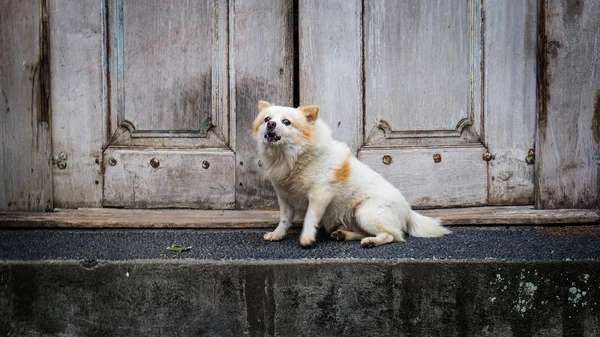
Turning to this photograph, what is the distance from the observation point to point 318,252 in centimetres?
269

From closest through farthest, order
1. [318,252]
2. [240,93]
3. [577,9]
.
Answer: [318,252] → [577,9] → [240,93]

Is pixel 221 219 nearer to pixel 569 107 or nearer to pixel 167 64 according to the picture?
pixel 167 64

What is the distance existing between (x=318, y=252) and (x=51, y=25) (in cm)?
193

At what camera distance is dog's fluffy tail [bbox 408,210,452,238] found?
3.04 metres

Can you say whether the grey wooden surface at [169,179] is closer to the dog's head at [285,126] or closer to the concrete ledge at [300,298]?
the dog's head at [285,126]

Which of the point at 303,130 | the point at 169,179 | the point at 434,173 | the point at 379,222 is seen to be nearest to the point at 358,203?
the point at 379,222

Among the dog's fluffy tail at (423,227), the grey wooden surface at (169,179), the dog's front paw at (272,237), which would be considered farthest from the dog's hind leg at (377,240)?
the grey wooden surface at (169,179)

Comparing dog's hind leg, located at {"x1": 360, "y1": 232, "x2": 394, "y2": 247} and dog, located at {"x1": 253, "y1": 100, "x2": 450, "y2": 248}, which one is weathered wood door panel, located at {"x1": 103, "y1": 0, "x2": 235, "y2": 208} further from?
dog's hind leg, located at {"x1": 360, "y1": 232, "x2": 394, "y2": 247}

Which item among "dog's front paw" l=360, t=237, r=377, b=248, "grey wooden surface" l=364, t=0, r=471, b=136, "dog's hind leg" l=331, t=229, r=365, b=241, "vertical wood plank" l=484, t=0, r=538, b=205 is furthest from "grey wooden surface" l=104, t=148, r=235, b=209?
"vertical wood plank" l=484, t=0, r=538, b=205

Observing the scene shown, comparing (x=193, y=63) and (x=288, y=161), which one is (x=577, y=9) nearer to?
(x=288, y=161)

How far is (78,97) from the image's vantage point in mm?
3416

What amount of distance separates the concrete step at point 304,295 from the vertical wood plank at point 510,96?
0.88 meters

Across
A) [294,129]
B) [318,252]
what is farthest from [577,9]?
[318,252]

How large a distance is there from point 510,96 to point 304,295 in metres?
1.65
